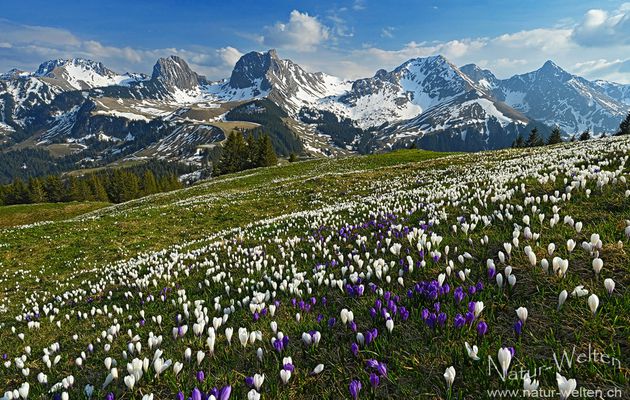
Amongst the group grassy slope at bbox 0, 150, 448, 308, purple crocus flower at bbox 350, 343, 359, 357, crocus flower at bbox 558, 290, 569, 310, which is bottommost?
grassy slope at bbox 0, 150, 448, 308

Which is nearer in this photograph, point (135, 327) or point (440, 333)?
point (440, 333)

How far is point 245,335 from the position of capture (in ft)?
13.4

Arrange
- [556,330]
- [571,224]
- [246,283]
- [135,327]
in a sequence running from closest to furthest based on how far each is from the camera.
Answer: [556,330], [571,224], [135,327], [246,283]

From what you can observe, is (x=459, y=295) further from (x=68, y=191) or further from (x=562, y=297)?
(x=68, y=191)

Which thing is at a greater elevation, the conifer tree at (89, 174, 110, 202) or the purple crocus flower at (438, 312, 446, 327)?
the purple crocus flower at (438, 312, 446, 327)

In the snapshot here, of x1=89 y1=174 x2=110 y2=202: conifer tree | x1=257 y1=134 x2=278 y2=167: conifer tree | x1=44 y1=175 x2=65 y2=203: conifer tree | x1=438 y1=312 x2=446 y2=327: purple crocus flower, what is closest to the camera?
x1=438 y1=312 x2=446 y2=327: purple crocus flower

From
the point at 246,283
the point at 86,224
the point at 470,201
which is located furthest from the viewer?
the point at 86,224

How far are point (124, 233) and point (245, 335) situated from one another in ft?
74.2

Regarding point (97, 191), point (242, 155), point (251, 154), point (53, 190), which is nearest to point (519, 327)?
point (251, 154)

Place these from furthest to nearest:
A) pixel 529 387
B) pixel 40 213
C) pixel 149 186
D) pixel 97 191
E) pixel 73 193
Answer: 1. pixel 149 186
2. pixel 97 191
3. pixel 73 193
4. pixel 40 213
5. pixel 529 387

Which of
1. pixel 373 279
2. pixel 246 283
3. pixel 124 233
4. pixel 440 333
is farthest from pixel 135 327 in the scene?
pixel 124 233

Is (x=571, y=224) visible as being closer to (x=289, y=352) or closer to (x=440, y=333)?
(x=440, y=333)

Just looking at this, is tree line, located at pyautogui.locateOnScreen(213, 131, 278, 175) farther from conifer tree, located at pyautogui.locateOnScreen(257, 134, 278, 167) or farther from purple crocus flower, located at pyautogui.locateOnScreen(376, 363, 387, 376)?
purple crocus flower, located at pyautogui.locateOnScreen(376, 363, 387, 376)

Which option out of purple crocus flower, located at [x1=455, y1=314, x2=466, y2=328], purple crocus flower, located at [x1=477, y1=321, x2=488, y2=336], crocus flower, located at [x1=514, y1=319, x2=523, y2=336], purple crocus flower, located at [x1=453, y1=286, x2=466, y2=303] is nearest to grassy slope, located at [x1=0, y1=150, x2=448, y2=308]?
purple crocus flower, located at [x1=453, y1=286, x2=466, y2=303]
